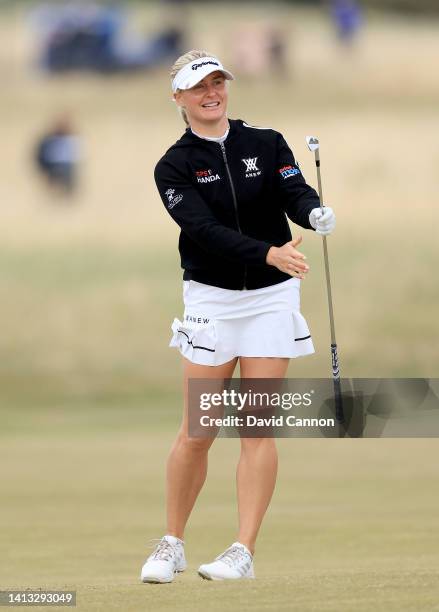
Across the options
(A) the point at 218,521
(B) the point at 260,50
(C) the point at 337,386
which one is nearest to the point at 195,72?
(C) the point at 337,386

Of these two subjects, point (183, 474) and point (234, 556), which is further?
point (183, 474)

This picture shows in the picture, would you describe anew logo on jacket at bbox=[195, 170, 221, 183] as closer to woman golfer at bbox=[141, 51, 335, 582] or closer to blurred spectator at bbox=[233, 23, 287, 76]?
woman golfer at bbox=[141, 51, 335, 582]

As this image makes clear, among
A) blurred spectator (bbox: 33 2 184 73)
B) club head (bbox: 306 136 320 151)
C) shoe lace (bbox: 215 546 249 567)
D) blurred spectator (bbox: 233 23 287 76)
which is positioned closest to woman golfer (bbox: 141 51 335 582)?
shoe lace (bbox: 215 546 249 567)

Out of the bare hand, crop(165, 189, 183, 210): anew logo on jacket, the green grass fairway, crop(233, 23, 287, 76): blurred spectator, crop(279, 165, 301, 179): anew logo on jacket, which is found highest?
crop(233, 23, 287, 76): blurred spectator

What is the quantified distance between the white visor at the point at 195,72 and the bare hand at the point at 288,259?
81 centimetres

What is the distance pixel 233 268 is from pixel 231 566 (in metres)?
1.21

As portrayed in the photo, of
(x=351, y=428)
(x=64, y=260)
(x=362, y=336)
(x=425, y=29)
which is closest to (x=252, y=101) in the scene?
(x=425, y=29)

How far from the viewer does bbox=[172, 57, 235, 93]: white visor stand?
7.25 meters

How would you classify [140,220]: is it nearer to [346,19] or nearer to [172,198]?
[346,19]

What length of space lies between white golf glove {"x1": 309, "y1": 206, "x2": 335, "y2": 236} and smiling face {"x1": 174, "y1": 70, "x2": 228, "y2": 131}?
56cm

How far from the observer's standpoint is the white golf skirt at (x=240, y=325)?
7219 millimetres

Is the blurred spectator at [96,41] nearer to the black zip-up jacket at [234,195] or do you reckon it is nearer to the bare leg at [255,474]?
the black zip-up jacket at [234,195]

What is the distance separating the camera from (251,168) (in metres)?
7.21

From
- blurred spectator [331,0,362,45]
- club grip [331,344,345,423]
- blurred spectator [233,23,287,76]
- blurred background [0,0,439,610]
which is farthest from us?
blurred spectator [331,0,362,45]
